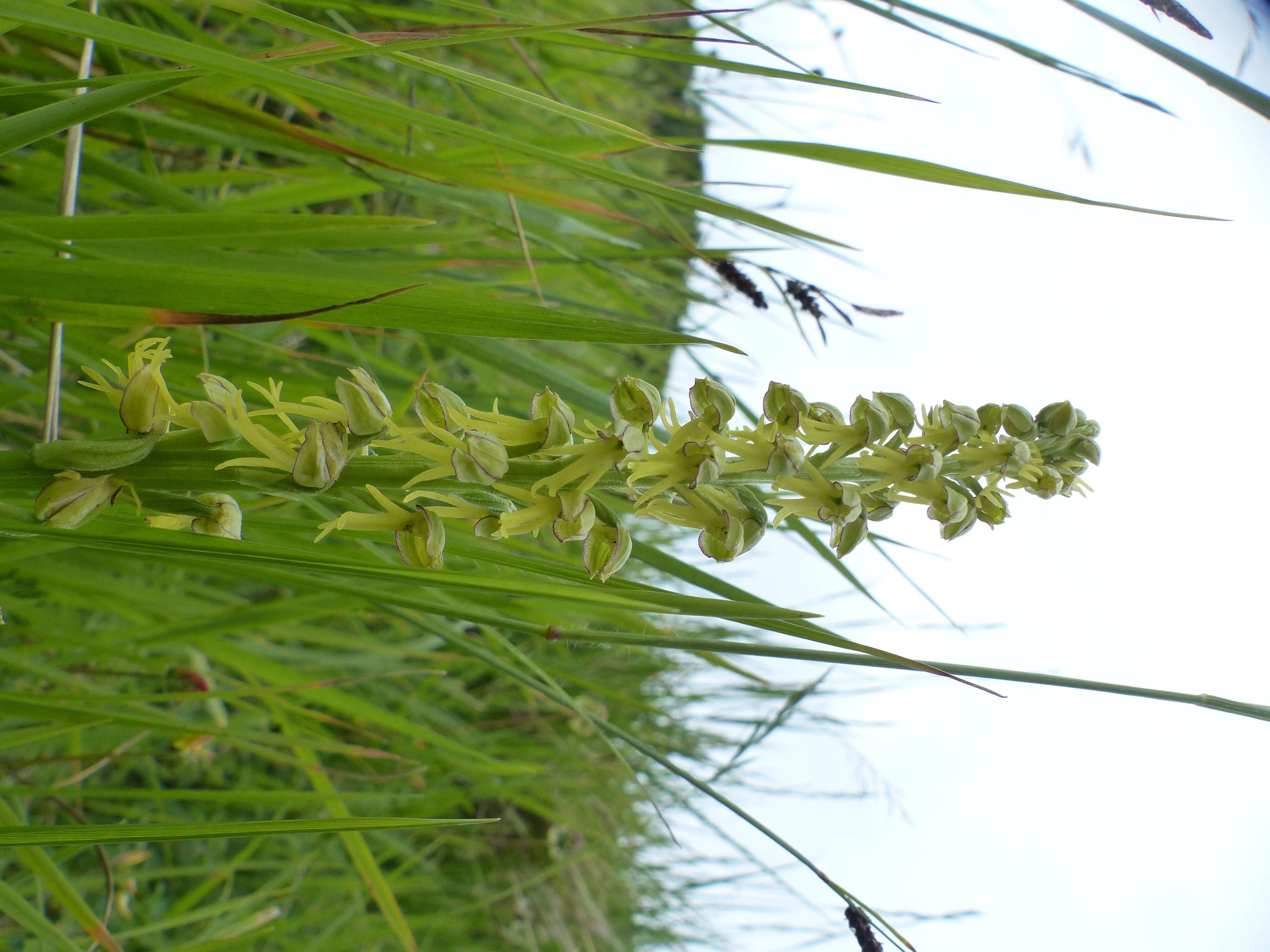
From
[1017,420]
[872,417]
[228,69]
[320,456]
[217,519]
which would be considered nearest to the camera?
[228,69]

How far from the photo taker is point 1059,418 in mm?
1097

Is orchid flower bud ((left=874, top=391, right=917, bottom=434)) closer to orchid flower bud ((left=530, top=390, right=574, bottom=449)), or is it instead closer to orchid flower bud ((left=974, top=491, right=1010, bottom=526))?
orchid flower bud ((left=974, top=491, right=1010, bottom=526))

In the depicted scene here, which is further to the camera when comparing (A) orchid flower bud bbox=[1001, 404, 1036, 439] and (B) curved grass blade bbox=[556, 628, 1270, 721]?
(A) orchid flower bud bbox=[1001, 404, 1036, 439]

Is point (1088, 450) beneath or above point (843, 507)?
above

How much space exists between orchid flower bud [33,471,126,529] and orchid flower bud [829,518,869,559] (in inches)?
30.7

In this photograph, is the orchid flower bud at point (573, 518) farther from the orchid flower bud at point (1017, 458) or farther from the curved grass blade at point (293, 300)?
the orchid flower bud at point (1017, 458)

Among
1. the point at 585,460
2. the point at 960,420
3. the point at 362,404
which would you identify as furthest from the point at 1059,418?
the point at 362,404

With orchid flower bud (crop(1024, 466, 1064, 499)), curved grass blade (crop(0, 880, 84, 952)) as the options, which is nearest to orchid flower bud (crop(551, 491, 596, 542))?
orchid flower bud (crop(1024, 466, 1064, 499))

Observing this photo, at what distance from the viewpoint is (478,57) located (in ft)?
6.63

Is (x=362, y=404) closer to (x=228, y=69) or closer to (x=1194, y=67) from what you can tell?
(x=228, y=69)

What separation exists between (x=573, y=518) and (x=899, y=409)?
17.8 inches

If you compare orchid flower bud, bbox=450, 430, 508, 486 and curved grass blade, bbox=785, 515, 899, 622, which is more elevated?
curved grass blade, bbox=785, 515, 899, 622

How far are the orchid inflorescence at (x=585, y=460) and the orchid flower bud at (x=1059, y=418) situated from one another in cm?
Answer: 7

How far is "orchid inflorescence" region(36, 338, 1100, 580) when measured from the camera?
2.48 ft
